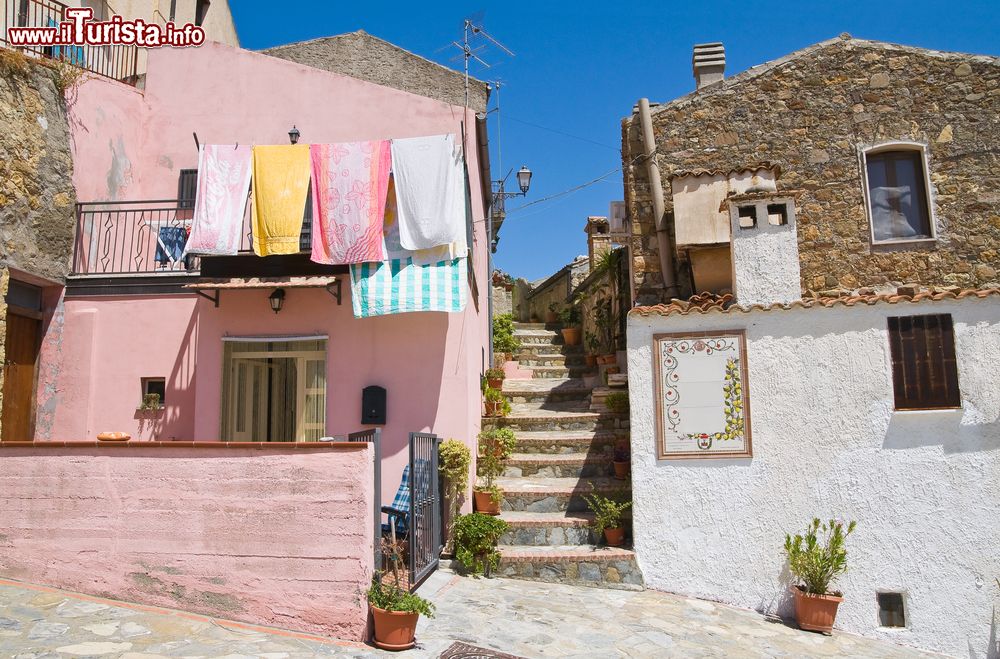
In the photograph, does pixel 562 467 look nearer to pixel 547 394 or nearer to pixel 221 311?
pixel 547 394

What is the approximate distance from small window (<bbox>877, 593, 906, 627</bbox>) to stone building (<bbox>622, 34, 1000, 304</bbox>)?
4.60 meters

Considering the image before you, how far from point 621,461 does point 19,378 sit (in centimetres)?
875

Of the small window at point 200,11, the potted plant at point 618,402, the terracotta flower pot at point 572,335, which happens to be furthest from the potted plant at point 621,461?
the small window at point 200,11

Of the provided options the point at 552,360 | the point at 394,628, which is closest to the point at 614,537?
the point at 394,628

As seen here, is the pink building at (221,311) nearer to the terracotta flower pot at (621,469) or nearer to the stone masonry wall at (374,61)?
the terracotta flower pot at (621,469)

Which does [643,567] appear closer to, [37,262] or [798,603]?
[798,603]

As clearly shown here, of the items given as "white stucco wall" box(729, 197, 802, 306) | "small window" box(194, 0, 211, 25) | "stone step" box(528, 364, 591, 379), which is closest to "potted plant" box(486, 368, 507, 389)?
"stone step" box(528, 364, 591, 379)

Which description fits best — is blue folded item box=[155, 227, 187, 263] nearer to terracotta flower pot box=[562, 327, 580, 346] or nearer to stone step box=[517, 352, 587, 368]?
stone step box=[517, 352, 587, 368]

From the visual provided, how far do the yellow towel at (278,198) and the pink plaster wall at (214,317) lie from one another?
0.86m

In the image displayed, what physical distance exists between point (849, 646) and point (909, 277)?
6241 millimetres

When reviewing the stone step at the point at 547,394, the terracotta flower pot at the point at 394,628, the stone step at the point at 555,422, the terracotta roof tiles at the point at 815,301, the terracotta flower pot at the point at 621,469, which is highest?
the terracotta roof tiles at the point at 815,301

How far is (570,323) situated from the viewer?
1756 centimetres

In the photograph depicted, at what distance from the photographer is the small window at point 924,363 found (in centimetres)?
859

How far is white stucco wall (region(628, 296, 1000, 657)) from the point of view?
27.5 feet
